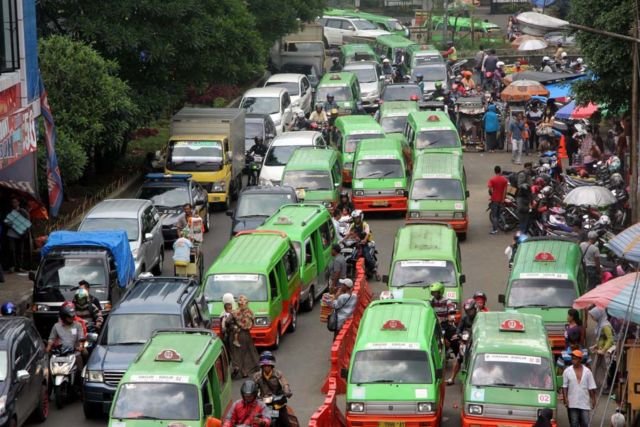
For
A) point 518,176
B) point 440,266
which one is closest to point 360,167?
point 518,176

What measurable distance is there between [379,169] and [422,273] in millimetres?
10646

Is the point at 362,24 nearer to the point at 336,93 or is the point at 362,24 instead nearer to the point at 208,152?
the point at 336,93

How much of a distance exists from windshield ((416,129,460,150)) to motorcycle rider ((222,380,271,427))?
23790mm

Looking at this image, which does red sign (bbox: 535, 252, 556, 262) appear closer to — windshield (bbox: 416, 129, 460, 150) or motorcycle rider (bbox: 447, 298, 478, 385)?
motorcycle rider (bbox: 447, 298, 478, 385)

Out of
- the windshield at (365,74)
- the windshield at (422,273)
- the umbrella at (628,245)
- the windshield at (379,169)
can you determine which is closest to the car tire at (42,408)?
the windshield at (422,273)

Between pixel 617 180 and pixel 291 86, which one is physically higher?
pixel 617 180

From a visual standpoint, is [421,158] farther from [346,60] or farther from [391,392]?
[346,60]

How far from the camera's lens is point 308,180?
121 feet

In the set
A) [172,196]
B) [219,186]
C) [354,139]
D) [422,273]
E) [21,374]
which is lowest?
[219,186]

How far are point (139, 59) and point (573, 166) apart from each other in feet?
40.5

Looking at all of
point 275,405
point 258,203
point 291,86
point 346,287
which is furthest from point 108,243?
point 291,86

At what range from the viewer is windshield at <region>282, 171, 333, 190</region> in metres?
36.8

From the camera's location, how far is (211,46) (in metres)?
43.9

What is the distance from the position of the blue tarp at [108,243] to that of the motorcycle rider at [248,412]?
9588mm
